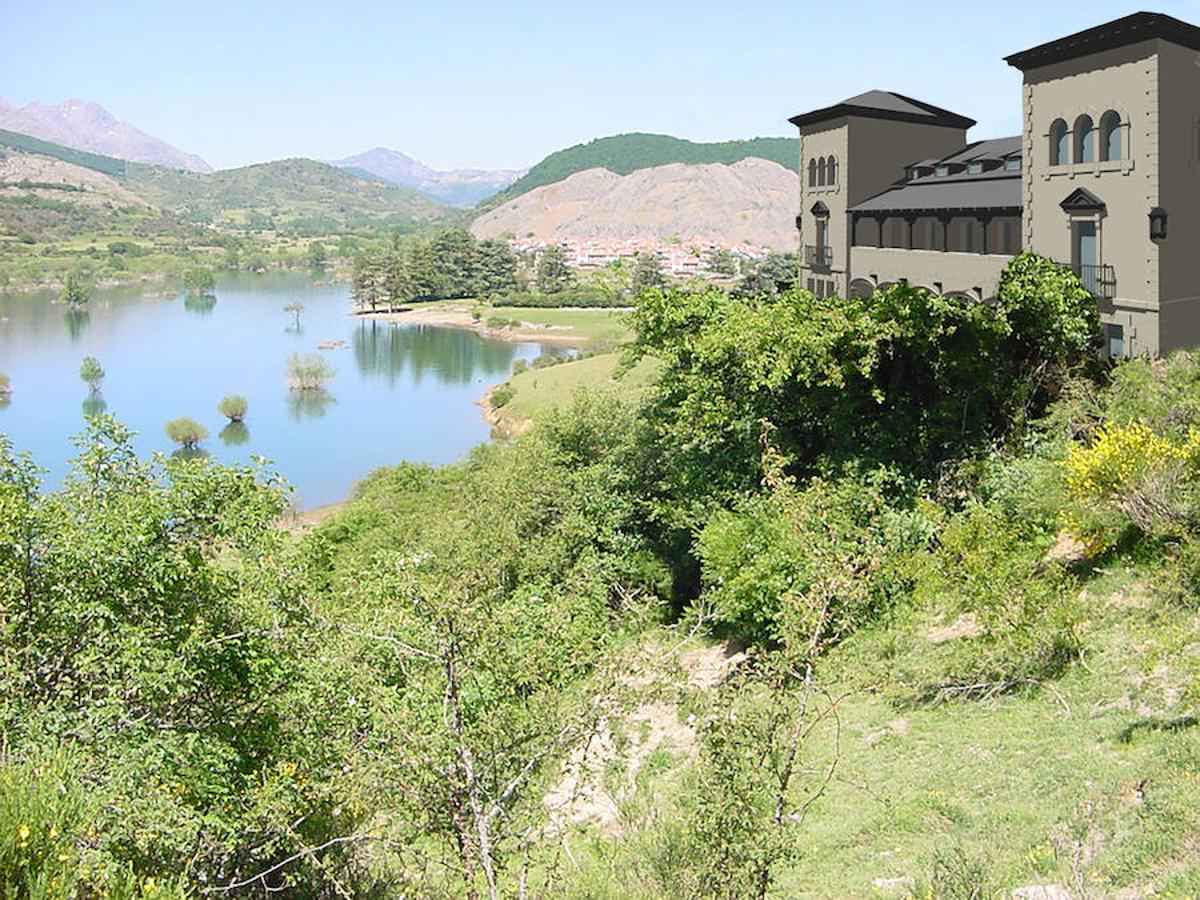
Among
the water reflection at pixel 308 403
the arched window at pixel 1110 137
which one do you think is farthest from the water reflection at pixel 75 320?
the arched window at pixel 1110 137

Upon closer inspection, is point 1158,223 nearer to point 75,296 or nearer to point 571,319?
point 571,319

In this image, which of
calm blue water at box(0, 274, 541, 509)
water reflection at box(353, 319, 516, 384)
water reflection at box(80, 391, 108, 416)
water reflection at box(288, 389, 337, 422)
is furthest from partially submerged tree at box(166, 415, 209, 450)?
water reflection at box(353, 319, 516, 384)

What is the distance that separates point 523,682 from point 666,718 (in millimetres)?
6037

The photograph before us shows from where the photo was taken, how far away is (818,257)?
2759 cm

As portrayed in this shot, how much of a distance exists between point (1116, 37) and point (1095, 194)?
2.50 meters

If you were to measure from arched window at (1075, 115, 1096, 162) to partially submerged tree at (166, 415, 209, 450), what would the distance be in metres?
45.0

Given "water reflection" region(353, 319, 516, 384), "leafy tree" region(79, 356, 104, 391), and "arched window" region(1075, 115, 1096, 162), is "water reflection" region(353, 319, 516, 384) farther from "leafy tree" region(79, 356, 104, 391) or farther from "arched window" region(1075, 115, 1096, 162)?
"arched window" region(1075, 115, 1096, 162)

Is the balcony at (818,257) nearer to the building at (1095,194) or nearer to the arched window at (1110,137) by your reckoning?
the building at (1095,194)

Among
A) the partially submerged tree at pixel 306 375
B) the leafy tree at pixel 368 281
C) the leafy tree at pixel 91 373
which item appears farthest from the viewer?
the leafy tree at pixel 368 281

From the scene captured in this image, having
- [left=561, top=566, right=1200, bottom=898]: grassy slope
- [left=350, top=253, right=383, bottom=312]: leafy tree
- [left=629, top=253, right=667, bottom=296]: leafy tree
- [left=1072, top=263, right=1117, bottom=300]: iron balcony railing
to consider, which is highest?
[left=350, top=253, right=383, bottom=312]: leafy tree

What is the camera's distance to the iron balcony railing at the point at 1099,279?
1777 centimetres

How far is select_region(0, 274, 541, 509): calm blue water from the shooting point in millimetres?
52312

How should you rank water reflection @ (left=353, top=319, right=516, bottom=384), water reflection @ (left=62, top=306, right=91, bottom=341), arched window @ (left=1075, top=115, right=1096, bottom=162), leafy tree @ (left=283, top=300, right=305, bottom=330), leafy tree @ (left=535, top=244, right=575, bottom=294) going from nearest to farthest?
arched window @ (left=1075, top=115, right=1096, bottom=162) < water reflection @ (left=353, top=319, right=516, bottom=384) < water reflection @ (left=62, top=306, right=91, bottom=341) < leafy tree @ (left=283, top=300, right=305, bottom=330) < leafy tree @ (left=535, top=244, right=575, bottom=294)

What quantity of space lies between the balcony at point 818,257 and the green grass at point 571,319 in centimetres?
5253
